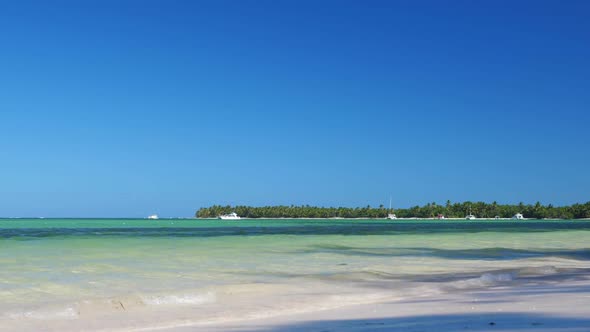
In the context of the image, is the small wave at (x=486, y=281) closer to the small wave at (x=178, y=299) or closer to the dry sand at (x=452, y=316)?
the dry sand at (x=452, y=316)

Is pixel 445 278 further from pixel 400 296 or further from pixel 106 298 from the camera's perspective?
pixel 106 298

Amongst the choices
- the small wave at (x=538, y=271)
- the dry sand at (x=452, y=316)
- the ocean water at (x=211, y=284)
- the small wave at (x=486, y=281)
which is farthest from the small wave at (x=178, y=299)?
the small wave at (x=538, y=271)

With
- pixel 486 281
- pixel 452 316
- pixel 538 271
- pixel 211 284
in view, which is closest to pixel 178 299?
pixel 211 284

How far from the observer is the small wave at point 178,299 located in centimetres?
1069

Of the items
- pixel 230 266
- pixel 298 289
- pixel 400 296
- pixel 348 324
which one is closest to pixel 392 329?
pixel 348 324

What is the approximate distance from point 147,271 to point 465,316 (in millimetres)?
10774

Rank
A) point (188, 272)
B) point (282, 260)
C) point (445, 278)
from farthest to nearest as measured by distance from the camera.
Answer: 1. point (282, 260)
2. point (188, 272)
3. point (445, 278)

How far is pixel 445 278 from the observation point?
14516 millimetres

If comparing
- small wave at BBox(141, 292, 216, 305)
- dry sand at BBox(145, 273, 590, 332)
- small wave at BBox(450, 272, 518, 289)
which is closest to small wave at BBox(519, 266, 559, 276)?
small wave at BBox(450, 272, 518, 289)

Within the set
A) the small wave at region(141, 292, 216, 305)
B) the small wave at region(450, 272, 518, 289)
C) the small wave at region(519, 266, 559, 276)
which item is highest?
the small wave at region(519, 266, 559, 276)

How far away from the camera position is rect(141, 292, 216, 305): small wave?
1069 cm

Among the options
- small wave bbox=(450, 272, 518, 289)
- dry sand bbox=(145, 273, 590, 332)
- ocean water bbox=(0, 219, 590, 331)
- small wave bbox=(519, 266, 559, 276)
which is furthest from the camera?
small wave bbox=(519, 266, 559, 276)

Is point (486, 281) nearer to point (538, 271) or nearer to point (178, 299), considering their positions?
point (538, 271)

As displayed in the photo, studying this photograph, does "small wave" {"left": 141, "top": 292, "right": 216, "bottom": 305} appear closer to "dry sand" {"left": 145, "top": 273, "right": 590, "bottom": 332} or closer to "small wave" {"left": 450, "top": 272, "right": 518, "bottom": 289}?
"dry sand" {"left": 145, "top": 273, "right": 590, "bottom": 332}
